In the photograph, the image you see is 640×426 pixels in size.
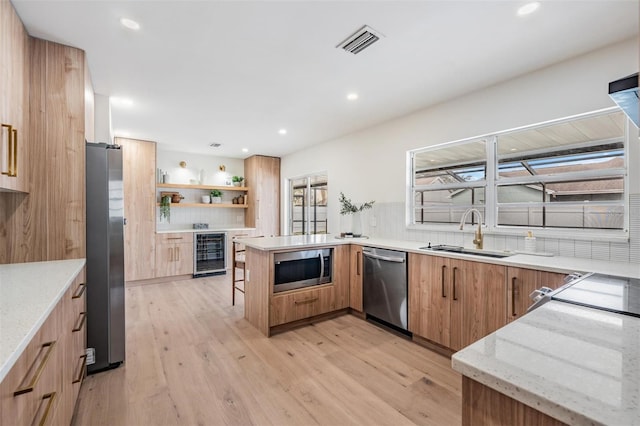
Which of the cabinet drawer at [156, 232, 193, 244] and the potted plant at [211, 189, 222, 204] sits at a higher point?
Answer: the potted plant at [211, 189, 222, 204]

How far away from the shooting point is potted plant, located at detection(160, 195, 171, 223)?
532 centimetres

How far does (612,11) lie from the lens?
5.87 feet

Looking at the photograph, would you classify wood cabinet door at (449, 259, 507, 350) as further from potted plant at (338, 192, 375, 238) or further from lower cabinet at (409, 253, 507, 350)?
potted plant at (338, 192, 375, 238)

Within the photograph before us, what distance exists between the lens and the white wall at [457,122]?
2186mm

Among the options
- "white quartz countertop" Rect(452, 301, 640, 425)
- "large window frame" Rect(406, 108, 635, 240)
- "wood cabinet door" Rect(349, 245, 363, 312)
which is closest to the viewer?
"white quartz countertop" Rect(452, 301, 640, 425)

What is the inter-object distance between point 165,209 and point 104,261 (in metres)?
3.51

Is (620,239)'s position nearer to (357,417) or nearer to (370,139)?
(357,417)

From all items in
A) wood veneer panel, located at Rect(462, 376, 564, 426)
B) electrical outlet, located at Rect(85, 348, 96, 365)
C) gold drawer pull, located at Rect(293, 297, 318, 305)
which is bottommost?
electrical outlet, located at Rect(85, 348, 96, 365)

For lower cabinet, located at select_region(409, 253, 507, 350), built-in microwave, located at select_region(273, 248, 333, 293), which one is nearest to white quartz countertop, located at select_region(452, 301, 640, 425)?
lower cabinet, located at select_region(409, 253, 507, 350)

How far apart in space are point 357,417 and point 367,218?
2661 millimetres

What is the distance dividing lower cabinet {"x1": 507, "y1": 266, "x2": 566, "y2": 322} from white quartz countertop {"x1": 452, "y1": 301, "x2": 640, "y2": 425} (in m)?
1.11

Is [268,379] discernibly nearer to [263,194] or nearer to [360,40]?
[360,40]

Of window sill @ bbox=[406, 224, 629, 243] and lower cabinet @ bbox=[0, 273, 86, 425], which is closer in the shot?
lower cabinet @ bbox=[0, 273, 86, 425]

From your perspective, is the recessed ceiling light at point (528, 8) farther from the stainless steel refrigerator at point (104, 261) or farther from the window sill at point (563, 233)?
the stainless steel refrigerator at point (104, 261)
